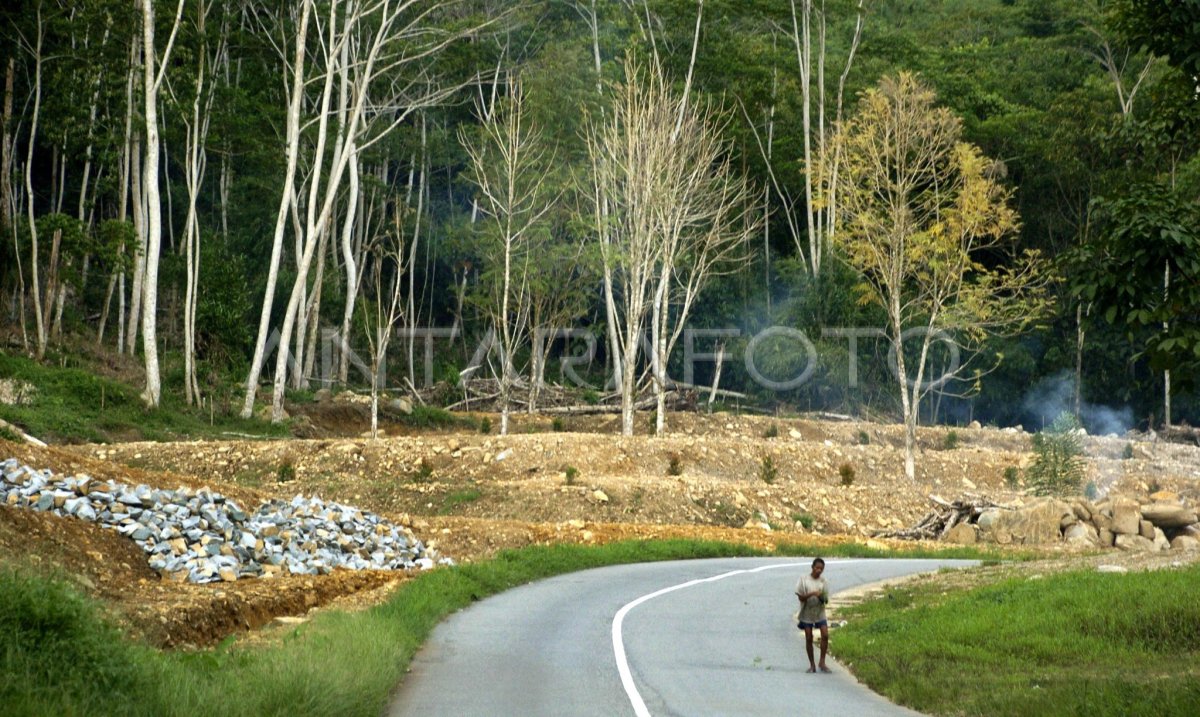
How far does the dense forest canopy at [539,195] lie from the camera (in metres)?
42.3

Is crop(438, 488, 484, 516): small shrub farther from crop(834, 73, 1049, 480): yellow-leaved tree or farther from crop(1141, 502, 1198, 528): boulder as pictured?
crop(1141, 502, 1198, 528): boulder

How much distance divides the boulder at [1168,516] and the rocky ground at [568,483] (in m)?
2.24

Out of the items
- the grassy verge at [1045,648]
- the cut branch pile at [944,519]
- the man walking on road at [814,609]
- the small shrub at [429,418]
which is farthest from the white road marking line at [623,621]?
the small shrub at [429,418]

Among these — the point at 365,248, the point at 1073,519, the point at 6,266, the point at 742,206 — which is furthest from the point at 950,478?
the point at 6,266

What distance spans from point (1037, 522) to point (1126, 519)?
1889 millimetres

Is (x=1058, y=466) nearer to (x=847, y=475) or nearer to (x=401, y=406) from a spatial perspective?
(x=847, y=475)

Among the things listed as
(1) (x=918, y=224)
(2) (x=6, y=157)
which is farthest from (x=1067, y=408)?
(2) (x=6, y=157)

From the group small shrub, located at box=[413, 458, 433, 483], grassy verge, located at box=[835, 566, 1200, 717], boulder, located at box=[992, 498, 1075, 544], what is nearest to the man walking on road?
grassy verge, located at box=[835, 566, 1200, 717]

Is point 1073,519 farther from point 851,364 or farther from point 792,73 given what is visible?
point 792,73

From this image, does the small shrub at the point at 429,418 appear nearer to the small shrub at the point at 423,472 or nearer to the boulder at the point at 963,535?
the small shrub at the point at 423,472

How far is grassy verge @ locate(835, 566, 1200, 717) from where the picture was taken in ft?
36.4

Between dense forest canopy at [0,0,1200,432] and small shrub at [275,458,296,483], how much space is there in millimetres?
6992

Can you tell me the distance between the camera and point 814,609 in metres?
14.0

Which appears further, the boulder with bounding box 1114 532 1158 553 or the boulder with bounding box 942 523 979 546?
the boulder with bounding box 942 523 979 546
